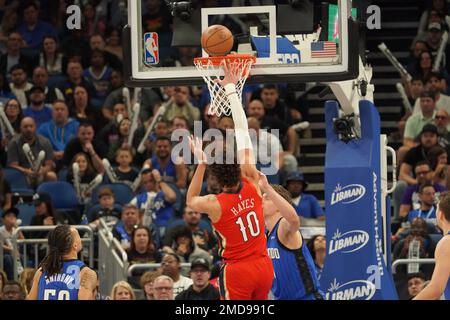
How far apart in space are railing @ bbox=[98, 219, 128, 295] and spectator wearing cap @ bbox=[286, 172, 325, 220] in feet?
7.65

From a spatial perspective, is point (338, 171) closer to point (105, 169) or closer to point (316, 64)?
point (316, 64)

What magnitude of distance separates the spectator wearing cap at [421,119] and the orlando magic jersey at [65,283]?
7.63 metres

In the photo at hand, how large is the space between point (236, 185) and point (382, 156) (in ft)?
10.4

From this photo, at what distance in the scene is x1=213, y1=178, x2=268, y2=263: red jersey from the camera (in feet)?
33.7

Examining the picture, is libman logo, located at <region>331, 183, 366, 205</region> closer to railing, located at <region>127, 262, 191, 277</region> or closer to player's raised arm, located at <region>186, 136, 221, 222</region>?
railing, located at <region>127, 262, 191, 277</region>

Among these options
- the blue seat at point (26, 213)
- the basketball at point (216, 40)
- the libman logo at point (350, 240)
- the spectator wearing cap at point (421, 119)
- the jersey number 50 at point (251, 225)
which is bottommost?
the blue seat at point (26, 213)

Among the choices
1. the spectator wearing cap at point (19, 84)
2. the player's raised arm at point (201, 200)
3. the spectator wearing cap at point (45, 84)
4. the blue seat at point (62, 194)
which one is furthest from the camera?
the spectator wearing cap at point (19, 84)

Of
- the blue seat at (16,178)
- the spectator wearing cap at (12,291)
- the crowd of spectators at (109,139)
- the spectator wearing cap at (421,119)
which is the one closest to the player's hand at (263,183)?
the crowd of spectators at (109,139)

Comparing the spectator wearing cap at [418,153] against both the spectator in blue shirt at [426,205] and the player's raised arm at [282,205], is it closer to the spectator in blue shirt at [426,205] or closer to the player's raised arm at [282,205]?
the spectator in blue shirt at [426,205]

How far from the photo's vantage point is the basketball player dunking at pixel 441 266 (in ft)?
30.2

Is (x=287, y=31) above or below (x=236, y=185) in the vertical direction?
above

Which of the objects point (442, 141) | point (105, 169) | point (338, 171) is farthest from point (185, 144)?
point (338, 171)

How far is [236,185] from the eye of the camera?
1031cm

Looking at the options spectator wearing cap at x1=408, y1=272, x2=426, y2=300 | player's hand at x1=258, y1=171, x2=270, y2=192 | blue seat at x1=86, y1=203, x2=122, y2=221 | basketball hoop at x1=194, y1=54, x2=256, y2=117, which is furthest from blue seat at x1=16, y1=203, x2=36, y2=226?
player's hand at x1=258, y1=171, x2=270, y2=192
